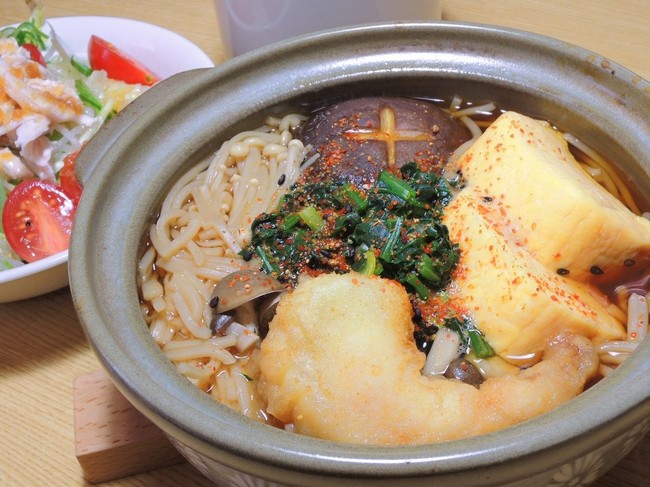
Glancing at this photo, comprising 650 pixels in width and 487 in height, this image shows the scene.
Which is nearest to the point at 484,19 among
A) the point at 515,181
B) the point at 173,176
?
the point at 515,181

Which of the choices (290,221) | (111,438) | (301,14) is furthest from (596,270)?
(301,14)

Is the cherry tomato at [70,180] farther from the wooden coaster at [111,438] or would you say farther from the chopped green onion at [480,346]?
the chopped green onion at [480,346]

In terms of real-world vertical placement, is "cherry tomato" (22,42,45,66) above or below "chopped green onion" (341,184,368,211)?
below

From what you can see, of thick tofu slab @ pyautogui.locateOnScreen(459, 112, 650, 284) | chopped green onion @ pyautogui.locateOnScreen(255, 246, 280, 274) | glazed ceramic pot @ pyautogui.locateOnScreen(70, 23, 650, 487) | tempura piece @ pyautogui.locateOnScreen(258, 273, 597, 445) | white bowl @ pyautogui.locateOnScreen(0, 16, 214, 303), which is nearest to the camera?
glazed ceramic pot @ pyautogui.locateOnScreen(70, 23, 650, 487)

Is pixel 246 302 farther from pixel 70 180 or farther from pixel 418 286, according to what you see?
pixel 70 180

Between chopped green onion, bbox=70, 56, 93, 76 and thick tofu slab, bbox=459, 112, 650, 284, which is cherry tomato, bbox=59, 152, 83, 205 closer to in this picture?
chopped green onion, bbox=70, 56, 93, 76

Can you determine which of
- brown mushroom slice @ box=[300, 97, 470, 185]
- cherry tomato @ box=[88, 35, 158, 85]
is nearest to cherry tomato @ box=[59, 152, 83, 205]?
cherry tomato @ box=[88, 35, 158, 85]
